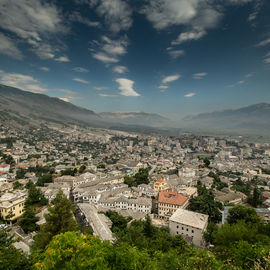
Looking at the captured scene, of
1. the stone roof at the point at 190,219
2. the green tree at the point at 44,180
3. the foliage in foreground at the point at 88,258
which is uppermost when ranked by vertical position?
the foliage in foreground at the point at 88,258

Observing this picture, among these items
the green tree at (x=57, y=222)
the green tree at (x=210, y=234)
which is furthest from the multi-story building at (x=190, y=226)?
the green tree at (x=57, y=222)

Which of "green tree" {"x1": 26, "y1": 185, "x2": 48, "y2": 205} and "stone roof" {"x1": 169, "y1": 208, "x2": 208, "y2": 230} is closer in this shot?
"stone roof" {"x1": 169, "y1": 208, "x2": 208, "y2": 230}

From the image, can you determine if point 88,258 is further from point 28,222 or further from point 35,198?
point 35,198

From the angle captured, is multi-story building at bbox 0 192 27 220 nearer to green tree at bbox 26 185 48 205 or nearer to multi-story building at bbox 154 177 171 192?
green tree at bbox 26 185 48 205

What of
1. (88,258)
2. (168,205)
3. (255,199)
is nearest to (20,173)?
(168,205)

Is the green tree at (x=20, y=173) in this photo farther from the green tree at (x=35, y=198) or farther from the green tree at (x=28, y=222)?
the green tree at (x=28, y=222)

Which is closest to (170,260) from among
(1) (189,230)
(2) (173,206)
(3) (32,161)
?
(1) (189,230)

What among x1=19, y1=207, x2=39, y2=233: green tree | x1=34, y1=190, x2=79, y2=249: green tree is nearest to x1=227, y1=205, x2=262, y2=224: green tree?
x1=34, y1=190, x2=79, y2=249: green tree
